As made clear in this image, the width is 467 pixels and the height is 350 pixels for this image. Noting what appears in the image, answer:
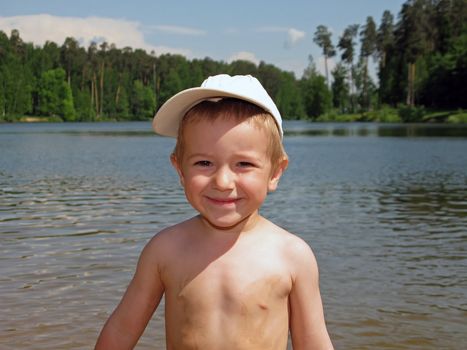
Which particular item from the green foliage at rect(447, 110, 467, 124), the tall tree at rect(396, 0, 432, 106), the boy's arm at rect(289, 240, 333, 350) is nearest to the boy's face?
the boy's arm at rect(289, 240, 333, 350)

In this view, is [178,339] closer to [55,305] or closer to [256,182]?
[256,182]

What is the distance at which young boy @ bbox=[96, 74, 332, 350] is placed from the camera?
202 centimetres

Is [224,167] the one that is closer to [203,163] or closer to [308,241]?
[203,163]

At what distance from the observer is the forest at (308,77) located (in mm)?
91375

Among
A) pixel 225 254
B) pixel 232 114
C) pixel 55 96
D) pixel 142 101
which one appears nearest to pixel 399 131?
pixel 225 254

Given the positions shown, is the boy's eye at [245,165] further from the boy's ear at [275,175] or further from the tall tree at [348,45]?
the tall tree at [348,45]

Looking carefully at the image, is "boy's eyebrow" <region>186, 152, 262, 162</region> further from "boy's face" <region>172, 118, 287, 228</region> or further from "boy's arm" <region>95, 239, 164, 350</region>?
"boy's arm" <region>95, 239, 164, 350</region>

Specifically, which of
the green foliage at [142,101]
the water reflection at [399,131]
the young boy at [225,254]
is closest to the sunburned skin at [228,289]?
the young boy at [225,254]

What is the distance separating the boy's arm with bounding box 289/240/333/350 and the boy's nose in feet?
1.06

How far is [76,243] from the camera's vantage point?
8539mm

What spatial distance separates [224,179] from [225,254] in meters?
0.28

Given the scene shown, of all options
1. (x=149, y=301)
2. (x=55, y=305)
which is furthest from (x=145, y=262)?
(x=55, y=305)

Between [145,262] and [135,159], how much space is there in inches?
993

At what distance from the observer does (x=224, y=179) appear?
1.99 m
